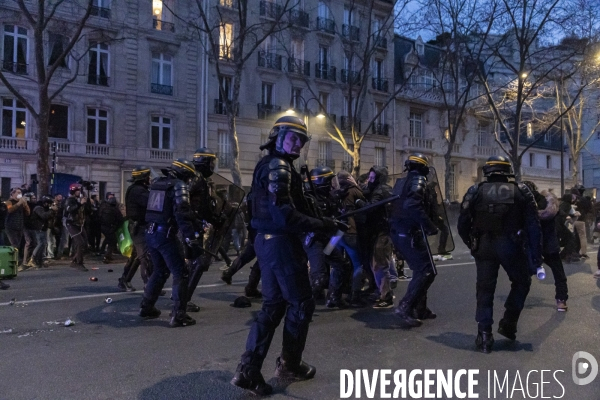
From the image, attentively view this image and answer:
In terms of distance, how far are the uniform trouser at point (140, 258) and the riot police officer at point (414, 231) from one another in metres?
3.47

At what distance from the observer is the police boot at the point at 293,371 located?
420cm

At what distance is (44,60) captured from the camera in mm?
22328

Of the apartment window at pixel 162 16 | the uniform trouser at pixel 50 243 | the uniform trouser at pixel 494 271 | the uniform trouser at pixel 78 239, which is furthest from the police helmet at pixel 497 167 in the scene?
the apartment window at pixel 162 16

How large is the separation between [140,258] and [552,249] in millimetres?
5656

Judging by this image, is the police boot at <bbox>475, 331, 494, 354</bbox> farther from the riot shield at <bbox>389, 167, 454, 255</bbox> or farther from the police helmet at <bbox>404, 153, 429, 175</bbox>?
the police helmet at <bbox>404, 153, 429, 175</bbox>

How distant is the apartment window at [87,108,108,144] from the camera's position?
2517 cm

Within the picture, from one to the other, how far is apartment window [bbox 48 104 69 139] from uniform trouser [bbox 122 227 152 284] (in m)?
17.8

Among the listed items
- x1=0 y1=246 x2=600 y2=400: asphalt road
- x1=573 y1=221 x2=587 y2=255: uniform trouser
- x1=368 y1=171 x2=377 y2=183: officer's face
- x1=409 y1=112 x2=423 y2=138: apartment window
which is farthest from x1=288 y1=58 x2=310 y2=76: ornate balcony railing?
x1=0 y1=246 x2=600 y2=400: asphalt road

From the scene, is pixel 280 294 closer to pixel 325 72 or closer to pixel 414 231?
pixel 414 231

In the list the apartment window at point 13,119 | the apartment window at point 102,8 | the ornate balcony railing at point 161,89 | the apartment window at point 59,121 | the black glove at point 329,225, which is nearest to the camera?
the black glove at point 329,225

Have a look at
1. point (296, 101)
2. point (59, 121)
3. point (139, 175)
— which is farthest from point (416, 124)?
point (139, 175)

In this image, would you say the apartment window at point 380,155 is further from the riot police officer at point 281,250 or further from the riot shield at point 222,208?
the riot police officer at point 281,250

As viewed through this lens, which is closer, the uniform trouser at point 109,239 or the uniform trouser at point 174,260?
the uniform trouser at point 174,260

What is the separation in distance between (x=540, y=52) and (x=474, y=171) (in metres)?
18.0
